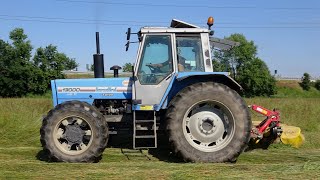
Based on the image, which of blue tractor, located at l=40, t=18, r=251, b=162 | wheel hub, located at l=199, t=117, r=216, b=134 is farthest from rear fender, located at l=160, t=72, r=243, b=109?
wheel hub, located at l=199, t=117, r=216, b=134

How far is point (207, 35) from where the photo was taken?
24.3ft

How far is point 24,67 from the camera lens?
52.5 metres

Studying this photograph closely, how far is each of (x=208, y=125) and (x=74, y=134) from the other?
2270 mm

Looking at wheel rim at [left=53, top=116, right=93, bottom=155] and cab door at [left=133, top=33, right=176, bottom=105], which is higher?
cab door at [left=133, top=33, right=176, bottom=105]

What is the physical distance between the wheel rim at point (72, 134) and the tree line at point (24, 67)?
139 ft

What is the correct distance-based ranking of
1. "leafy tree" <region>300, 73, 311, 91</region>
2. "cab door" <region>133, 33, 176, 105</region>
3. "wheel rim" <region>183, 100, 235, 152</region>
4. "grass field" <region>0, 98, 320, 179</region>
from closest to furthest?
"grass field" <region>0, 98, 320, 179</region>
"wheel rim" <region>183, 100, 235, 152</region>
"cab door" <region>133, 33, 176, 105</region>
"leafy tree" <region>300, 73, 311, 91</region>

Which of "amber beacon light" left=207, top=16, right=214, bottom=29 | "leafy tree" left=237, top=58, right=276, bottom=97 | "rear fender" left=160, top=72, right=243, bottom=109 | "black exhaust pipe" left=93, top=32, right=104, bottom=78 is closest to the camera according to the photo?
"rear fender" left=160, top=72, right=243, bottom=109

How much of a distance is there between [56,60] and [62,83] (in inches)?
2004

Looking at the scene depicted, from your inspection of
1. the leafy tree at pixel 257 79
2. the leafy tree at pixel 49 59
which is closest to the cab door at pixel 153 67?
the leafy tree at pixel 49 59

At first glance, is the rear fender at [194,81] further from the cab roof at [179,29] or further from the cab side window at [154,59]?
the cab roof at [179,29]

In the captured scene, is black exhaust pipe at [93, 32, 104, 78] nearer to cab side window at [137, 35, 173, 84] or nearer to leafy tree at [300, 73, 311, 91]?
cab side window at [137, 35, 173, 84]

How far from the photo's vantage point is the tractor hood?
24.8 ft

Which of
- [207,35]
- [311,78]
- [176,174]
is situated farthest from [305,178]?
[311,78]

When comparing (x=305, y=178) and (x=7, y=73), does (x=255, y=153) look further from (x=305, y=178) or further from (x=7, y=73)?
(x=7, y=73)
